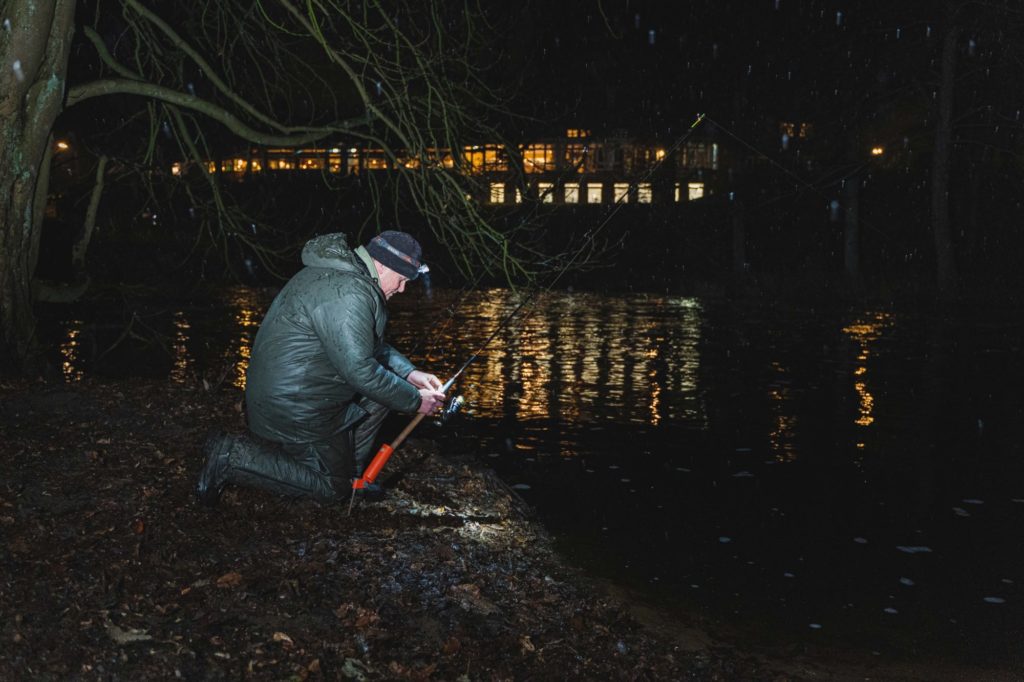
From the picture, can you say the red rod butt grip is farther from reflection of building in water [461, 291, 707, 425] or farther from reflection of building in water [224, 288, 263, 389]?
reflection of building in water [461, 291, 707, 425]

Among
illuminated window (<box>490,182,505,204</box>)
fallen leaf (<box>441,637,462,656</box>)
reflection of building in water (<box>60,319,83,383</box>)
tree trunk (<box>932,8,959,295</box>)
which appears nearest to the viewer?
fallen leaf (<box>441,637,462,656</box>)

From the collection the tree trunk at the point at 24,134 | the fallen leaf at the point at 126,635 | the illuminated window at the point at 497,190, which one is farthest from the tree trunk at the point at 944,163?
the fallen leaf at the point at 126,635

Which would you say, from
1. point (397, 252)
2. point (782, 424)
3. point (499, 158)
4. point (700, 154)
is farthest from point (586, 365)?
point (700, 154)

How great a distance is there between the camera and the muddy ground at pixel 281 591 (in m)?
4.62

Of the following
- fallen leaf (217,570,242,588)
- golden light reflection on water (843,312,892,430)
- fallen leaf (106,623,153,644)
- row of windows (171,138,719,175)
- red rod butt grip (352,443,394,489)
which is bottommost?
golden light reflection on water (843,312,892,430)

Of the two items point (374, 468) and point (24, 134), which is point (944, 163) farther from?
point (374, 468)

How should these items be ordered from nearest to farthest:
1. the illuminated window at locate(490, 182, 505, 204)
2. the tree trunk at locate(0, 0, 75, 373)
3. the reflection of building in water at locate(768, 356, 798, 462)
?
the tree trunk at locate(0, 0, 75, 373) → the reflection of building in water at locate(768, 356, 798, 462) → the illuminated window at locate(490, 182, 505, 204)

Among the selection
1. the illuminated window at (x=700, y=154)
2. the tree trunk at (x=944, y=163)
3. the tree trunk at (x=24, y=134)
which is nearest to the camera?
the tree trunk at (x=24, y=134)

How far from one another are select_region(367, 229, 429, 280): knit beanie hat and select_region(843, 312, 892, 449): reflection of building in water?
672 centimetres

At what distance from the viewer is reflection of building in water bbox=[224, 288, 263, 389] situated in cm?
1600

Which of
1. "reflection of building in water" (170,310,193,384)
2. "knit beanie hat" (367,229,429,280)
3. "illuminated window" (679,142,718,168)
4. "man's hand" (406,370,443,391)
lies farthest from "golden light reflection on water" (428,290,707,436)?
"illuminated window" (679,142,718,168)

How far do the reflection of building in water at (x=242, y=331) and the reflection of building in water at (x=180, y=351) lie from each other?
0.71 m

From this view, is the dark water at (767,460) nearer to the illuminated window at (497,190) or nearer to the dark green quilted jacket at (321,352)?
the dark green quilted jacket at (321,352)

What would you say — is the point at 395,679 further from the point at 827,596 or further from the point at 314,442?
the point at 827,596
